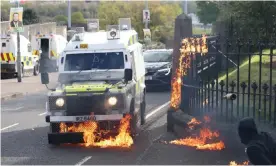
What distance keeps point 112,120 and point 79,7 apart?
231 feet

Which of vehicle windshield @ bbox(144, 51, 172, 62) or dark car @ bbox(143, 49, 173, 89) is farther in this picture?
vehicle windshield @ bbox(144, 51, 172, 62)

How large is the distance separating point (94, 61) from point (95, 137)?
6.68ft

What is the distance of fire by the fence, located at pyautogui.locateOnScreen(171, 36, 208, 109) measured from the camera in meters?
11.0

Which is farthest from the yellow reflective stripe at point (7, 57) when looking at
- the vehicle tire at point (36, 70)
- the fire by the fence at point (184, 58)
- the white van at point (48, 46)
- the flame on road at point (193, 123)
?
the flame on road at point (193, 123)

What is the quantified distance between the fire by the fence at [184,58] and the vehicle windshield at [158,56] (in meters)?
10.8

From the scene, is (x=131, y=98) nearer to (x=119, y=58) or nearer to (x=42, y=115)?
(x=119, y=58)

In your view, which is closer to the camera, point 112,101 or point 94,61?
point 112,101

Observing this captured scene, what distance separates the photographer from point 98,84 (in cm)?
1168

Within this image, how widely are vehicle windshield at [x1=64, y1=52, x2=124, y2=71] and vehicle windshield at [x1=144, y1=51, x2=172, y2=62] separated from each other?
10.4 metres

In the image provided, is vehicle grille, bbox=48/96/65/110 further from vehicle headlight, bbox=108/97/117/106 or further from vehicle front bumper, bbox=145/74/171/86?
vehicle front bumper, bbox=145/74/171/86

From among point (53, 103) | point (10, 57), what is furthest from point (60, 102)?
point (10, 57)

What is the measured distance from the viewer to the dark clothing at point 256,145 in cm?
543

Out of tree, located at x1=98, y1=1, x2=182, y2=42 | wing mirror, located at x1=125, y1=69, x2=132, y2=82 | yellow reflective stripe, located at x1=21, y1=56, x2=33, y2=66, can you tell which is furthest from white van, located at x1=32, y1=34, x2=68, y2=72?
wing mirror, located at x1=125, y1=69, x2=132, y2=82

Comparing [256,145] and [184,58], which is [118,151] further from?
[256,145]
